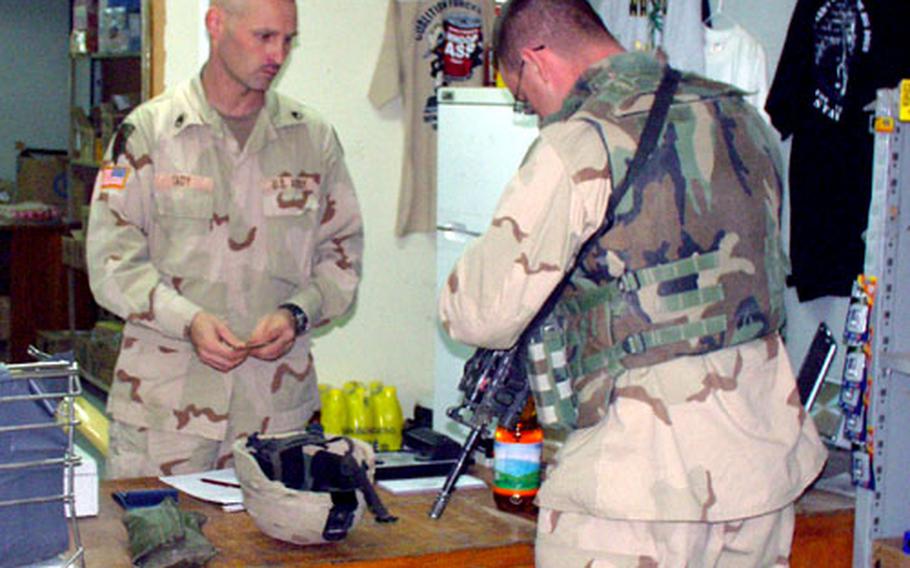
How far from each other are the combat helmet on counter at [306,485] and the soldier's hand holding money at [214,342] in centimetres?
64

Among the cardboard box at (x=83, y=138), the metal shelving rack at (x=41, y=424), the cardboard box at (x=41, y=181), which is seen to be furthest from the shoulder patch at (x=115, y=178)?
the cardboard box at (x=41, y=181)

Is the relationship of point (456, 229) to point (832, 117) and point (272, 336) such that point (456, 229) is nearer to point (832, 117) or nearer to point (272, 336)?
point (832, 117)

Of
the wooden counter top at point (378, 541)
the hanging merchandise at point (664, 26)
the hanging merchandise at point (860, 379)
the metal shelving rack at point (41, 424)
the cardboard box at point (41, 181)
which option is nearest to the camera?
the metal shelving rack at point (41, 424)

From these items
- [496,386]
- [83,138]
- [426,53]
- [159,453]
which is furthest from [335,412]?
[496,386]

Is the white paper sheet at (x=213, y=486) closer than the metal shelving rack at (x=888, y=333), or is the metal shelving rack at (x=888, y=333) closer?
the white paper sheet at (x=213, y=486)

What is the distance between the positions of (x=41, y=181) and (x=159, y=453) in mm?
6043

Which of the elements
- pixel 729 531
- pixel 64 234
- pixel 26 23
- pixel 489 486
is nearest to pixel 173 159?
pixel 489 486

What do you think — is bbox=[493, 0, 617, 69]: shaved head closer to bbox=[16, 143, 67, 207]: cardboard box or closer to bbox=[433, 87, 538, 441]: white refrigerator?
bbox=[433, 87, 538, 441]: white refrigerator

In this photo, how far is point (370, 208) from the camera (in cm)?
580

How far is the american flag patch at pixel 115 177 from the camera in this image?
2.89m

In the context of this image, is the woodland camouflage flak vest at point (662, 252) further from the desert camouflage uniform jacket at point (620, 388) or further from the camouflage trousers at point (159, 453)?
the camouflage trousers at point (159, 453)

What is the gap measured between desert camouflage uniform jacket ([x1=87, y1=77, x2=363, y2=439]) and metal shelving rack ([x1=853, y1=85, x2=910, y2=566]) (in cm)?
129

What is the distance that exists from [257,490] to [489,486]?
618mm

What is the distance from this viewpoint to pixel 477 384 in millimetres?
2078
